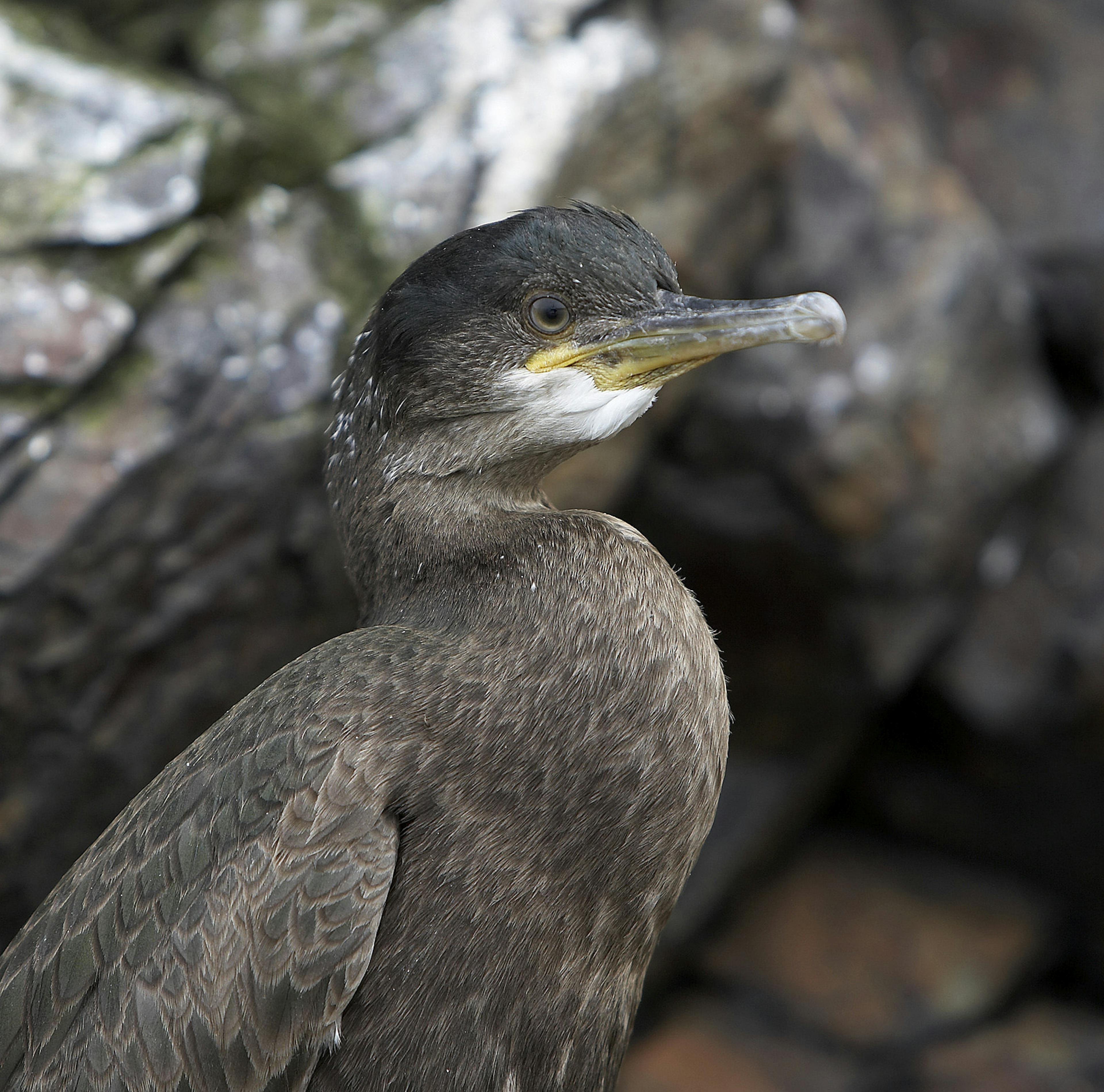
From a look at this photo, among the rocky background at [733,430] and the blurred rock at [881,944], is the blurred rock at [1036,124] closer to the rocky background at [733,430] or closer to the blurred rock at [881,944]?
the rocky background at [733,430]

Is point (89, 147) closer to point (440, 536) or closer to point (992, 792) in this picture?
point (440, 536)

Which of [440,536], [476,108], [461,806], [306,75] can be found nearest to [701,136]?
[476,108]

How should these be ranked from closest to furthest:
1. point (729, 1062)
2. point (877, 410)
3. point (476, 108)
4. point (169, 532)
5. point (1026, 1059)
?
point (169, 532) < point (476, 108) < point (877, 410) < point (1026, 1059) < point (729, 1062)

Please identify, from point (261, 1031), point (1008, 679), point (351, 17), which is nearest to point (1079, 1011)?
point (1008, 679)

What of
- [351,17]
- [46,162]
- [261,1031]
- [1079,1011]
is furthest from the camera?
[1079,1011]

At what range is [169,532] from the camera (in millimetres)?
3586

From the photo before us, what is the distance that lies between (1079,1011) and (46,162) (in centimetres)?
525

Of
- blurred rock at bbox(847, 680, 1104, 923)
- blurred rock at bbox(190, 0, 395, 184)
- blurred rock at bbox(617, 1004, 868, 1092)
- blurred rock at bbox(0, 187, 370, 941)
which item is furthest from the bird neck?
blurred rock at bbox(617, 1004, 868, 1092)

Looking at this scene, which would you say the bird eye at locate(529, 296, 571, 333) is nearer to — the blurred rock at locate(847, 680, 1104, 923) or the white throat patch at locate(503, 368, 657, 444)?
the white throat patch at locate(503, 368, 657, 444)

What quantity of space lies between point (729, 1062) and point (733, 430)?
108 inches

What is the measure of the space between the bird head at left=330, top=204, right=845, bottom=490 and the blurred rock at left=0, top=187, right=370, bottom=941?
154 cm

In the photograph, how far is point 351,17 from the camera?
4309mm

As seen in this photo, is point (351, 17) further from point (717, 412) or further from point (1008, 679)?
point (1008, 679)

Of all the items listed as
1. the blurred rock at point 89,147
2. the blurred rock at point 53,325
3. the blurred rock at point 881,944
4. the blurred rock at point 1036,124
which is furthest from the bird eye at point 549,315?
the blurred rock at point 881,944
